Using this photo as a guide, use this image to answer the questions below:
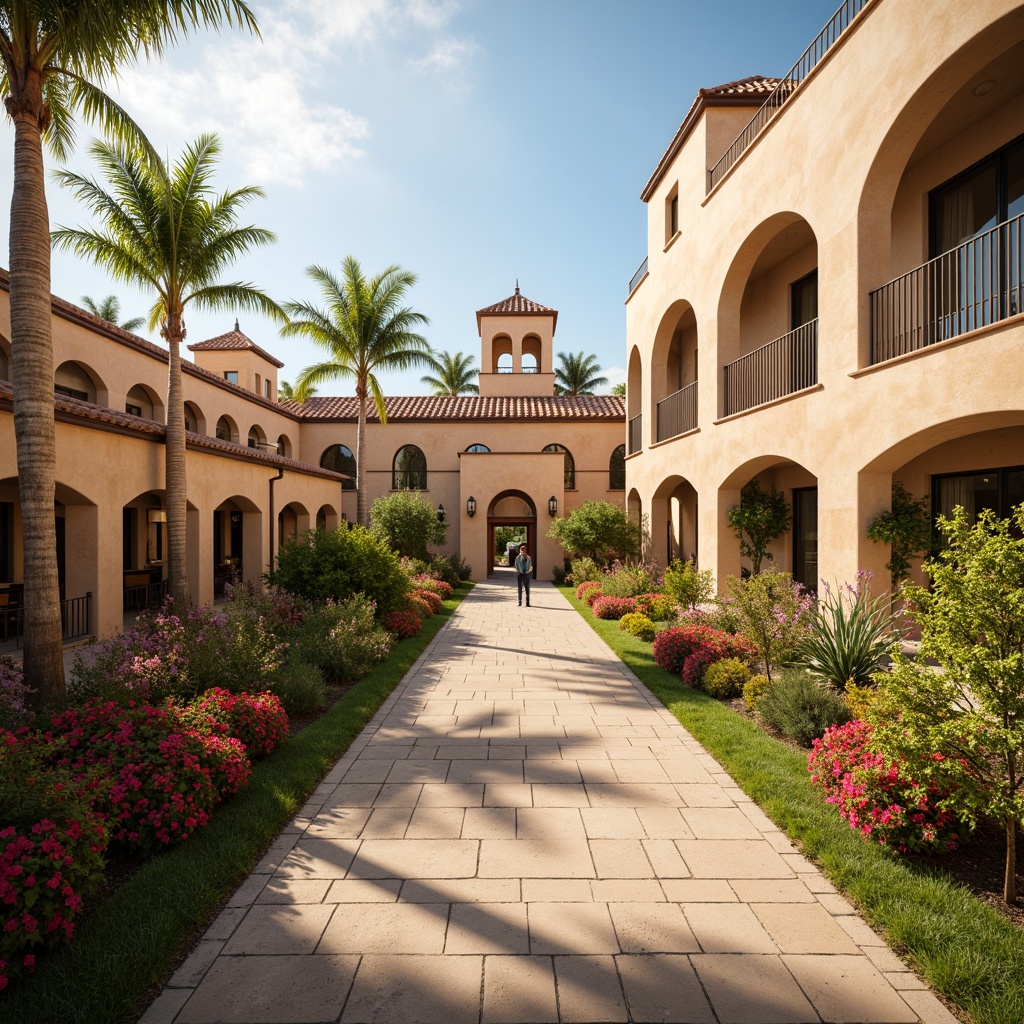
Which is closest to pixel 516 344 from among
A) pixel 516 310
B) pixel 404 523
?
pixel 516 310

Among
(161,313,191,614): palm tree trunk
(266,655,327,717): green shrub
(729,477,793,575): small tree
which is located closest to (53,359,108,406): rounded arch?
(161,313,191,614): palm tree trunk

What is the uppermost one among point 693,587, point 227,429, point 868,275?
point 227,429

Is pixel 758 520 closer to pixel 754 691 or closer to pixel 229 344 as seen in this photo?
pixel 754 691

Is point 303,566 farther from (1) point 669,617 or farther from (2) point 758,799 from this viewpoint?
(2) point 758,799

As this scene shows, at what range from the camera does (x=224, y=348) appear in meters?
27.6

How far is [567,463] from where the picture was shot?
89.3ft

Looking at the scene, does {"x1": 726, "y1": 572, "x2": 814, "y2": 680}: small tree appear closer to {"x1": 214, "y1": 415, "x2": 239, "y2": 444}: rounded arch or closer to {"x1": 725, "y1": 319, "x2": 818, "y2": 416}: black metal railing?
{"x1": 725, "y1": 319, "x2": 818, "y2": 416}: black metal railing

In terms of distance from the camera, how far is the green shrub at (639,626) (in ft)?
39.1

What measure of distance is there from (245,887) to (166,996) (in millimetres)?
889

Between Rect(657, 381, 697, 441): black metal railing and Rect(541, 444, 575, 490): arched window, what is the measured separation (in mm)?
9413

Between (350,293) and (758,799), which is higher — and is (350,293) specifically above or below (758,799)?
above

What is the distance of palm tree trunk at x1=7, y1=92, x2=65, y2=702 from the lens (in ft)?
21.0

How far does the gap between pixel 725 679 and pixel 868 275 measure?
6.37m

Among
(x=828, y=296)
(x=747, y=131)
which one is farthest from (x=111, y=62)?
(x=747, y=131)
